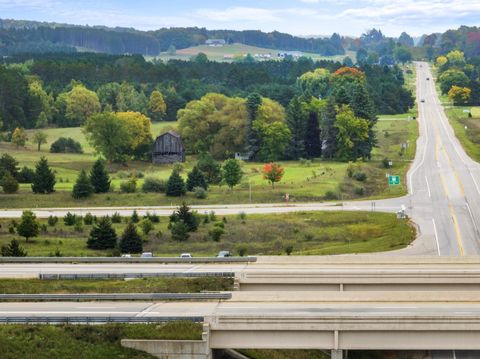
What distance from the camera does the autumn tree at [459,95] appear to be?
17962cm

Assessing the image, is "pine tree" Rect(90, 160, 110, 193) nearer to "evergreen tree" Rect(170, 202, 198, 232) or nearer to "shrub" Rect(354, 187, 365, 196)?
"evergreen tree" Rect(170, 202, 198, 232)

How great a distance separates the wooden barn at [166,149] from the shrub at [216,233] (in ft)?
137

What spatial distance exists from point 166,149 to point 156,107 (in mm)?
38793

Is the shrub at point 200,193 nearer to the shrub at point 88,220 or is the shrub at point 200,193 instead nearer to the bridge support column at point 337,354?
the shrub at point 88,220

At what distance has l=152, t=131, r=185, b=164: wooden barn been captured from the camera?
108m

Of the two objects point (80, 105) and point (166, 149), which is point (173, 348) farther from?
point (80, 105)

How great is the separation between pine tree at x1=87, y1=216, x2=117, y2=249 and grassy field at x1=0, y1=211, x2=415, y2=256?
68 centimetres

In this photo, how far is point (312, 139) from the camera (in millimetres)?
109062

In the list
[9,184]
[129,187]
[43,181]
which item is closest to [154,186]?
[129,187]

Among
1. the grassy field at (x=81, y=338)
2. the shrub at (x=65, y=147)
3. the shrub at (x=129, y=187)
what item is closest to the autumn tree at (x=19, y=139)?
the shrub at (x=65, y=147)

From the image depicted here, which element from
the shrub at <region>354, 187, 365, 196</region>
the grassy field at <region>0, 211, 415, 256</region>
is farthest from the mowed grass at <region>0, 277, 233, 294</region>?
the shrub at <region>354, 187, 365, 196</region>

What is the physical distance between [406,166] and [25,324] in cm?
6961

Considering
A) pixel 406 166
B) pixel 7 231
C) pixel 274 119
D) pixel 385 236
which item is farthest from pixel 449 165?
pixel 7 231

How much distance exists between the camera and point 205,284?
152 feet
